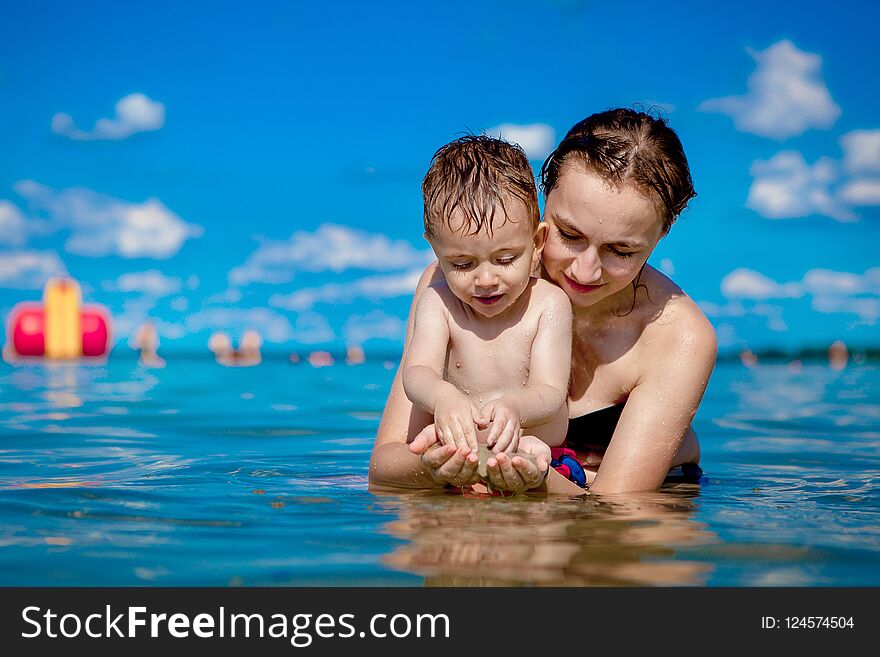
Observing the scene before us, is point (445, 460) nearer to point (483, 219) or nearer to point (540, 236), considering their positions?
point (483, 219)

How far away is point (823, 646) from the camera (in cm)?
219

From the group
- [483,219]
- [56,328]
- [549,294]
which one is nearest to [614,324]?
[549,294]

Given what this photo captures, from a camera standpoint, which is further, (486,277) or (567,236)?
(567,236)

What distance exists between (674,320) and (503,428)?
134 centimetres

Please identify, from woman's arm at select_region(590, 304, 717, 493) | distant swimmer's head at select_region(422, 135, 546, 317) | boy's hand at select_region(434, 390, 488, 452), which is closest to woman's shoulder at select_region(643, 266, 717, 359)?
woman's arm at select_region(590, 304, 717, 493)

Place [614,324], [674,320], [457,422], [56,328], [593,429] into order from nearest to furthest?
1. [457,422]
2. [674,320]
3. [614,324]
4. [593,429]
5. [56,328]

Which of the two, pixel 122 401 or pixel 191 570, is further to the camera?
pixel 122 401

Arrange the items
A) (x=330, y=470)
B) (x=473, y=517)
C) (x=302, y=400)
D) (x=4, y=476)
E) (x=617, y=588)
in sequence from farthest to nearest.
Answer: (x=302, y=400)
(x=330, y=470)
(x=4, y=476)
(x=473, y=517)
(x=617, y=588)

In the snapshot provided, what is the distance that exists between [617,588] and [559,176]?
6.45 ft

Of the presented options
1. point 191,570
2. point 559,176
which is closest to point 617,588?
point 191,570

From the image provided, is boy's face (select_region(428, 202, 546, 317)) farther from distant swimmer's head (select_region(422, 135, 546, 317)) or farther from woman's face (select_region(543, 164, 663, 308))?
woman's face (select_region(543, 164, 663, 308))

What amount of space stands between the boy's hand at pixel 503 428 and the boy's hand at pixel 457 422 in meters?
0.05

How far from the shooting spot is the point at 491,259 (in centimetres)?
364

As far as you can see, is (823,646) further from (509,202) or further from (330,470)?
(330,470)
